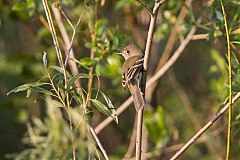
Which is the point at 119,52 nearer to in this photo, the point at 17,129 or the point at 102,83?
the point at 102,83

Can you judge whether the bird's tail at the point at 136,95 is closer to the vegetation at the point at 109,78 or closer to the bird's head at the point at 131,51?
the vegetation at the point at 109,78

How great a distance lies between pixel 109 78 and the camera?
662 centimetres

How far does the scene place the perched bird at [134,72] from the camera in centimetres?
344

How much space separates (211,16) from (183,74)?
3.91 metres

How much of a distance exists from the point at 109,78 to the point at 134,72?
307cm

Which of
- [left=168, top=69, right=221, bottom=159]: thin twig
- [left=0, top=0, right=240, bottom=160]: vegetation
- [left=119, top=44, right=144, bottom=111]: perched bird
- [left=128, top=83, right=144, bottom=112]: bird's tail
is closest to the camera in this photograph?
[left=0, top=0, right=240, bottom=160]: vegetation

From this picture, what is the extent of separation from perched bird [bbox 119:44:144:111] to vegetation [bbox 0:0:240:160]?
122 mm

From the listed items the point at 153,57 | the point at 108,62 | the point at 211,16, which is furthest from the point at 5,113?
the point at 211,16

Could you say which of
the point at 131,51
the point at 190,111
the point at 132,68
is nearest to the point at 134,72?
the point at 132,68

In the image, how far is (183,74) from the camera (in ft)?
25.7

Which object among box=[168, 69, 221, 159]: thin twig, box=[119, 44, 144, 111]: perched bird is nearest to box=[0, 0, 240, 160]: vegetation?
box=[168, 69, 221, 159]: thin twig

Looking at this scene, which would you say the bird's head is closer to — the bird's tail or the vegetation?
the vegetation

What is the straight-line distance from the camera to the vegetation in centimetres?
296

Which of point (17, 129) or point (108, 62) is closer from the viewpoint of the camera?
point (108, 62)
